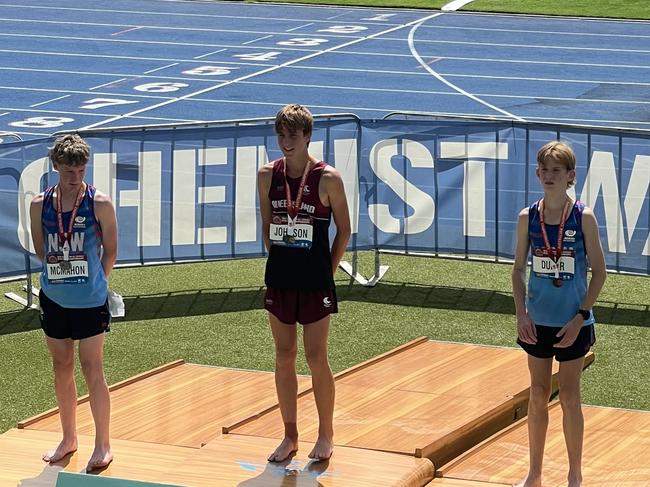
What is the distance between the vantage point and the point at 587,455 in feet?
25.1

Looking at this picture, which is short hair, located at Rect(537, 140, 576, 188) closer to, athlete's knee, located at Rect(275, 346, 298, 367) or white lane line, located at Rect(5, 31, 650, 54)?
athlete's knee, located at Rect(275, 346, 298, 367)

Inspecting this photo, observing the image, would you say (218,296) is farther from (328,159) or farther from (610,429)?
(610,429)

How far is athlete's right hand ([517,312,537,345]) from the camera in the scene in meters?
6.70

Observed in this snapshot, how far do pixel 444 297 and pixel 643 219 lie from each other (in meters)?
1.86

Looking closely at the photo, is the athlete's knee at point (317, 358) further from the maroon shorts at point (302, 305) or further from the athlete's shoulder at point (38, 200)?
the athlete's shoulder at point (38, 200)

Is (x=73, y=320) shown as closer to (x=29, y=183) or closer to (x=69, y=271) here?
(x=69, y=271)

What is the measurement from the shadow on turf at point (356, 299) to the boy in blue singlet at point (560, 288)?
4.43m

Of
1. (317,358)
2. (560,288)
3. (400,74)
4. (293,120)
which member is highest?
(293,120)

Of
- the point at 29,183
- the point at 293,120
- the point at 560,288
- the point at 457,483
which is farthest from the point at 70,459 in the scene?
the point at 29,183

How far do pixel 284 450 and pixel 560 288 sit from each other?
1804 mm

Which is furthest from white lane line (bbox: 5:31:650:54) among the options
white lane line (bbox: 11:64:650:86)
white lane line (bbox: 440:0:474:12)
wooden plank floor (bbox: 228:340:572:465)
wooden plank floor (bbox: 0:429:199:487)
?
wooden plank floor (bbox: 0:429:199:487)

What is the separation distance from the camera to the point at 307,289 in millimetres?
6969

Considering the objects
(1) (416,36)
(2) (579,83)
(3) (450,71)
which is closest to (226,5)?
(1) (416,36)

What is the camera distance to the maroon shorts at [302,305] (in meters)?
6.98
